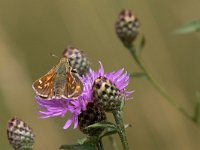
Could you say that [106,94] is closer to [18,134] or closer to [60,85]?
[60,85]

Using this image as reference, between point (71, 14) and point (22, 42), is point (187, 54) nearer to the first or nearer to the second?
point (71, 14)

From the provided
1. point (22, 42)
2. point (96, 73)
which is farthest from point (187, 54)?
point (96, 73)

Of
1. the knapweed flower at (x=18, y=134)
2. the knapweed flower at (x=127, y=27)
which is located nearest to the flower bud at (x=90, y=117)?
the knapweed flower at (x=18, y=134)

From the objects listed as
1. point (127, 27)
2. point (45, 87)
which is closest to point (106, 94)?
point (45, 87)

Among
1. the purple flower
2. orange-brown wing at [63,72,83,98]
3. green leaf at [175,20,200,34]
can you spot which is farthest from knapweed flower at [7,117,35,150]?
green leaf at [175,20,200,34]

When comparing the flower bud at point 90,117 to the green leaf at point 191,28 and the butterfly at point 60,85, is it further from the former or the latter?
the green leaf at point 191,28
